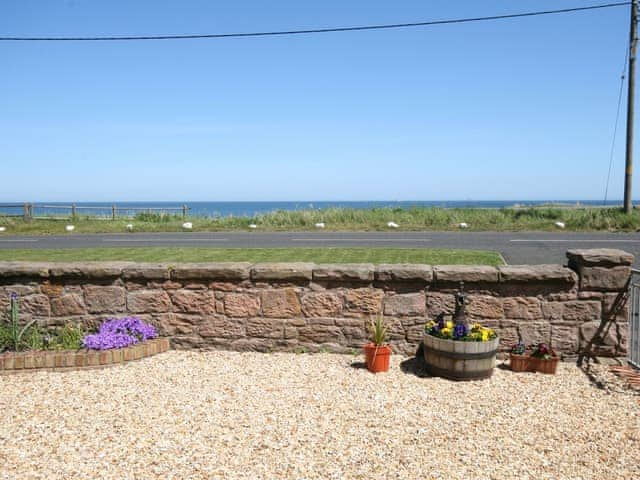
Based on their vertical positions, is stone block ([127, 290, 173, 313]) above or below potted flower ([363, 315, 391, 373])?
above

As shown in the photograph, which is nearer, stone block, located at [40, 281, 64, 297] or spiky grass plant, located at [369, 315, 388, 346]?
spiky grass plant, located at [369, 315, 388, 346]

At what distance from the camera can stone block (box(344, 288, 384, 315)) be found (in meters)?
6.14

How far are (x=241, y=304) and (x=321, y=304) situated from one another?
96 centimetres

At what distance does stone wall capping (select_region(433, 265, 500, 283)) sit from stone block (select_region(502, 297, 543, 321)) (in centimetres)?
33

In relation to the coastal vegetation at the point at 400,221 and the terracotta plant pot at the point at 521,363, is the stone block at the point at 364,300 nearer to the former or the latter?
the terracotta plant pot at the point at 521,363

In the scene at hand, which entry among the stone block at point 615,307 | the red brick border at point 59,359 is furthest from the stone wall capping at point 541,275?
the red brick border at point 59,359

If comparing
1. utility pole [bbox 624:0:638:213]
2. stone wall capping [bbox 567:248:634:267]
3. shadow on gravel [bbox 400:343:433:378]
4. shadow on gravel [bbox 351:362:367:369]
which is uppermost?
utility pole [bbox 624:0:638:213]

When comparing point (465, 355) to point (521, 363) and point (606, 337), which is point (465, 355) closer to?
point (521, 363)

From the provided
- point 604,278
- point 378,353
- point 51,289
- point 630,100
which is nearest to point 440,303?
point 378,353

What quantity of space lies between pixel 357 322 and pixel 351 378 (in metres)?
0.91

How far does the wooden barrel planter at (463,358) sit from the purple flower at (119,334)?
3321 mm

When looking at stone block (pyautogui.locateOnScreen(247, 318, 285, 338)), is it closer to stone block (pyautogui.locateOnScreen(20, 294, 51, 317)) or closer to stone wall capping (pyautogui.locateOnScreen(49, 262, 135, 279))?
stone wall capping (pyautogui.locateOnScreen(49, 262, 135, 279))

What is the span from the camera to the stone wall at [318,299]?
5.90 m

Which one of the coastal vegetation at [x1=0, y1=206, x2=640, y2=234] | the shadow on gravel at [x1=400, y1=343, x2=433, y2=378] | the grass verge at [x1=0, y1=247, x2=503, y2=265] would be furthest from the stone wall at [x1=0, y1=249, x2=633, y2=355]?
the coastal vegetation at [x1=0, y1=206, x2=640, y2=234]
